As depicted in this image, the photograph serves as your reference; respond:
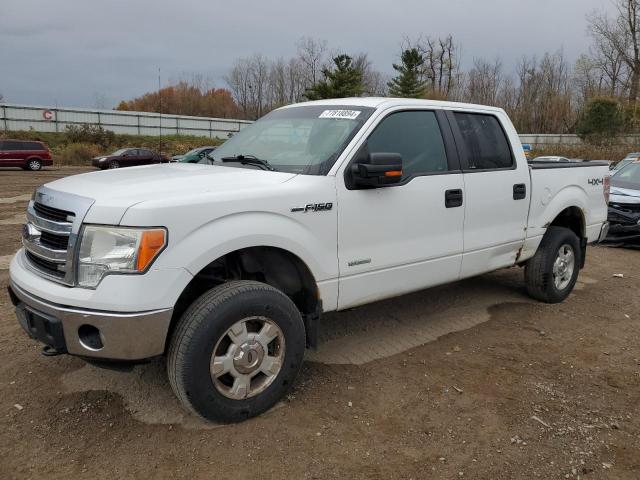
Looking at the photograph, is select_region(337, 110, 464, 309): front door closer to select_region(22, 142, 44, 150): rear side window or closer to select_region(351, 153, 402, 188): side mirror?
select_region(351, 153, 402, 188): side mirror

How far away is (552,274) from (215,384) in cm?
377

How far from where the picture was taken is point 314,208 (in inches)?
129

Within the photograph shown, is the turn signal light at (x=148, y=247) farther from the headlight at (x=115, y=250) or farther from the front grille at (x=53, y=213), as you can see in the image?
the front grille at (x=53, y=213)

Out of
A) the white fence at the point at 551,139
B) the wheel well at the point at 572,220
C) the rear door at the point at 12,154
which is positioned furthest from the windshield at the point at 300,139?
the white fence at the point at 551,139

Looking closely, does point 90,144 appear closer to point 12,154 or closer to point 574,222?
point 12,154

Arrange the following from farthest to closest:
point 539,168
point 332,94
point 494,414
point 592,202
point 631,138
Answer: point 332,94 → point 631,138 → point 592,202 → point 539,168 → point 494,414

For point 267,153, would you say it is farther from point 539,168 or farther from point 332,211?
point 539,168

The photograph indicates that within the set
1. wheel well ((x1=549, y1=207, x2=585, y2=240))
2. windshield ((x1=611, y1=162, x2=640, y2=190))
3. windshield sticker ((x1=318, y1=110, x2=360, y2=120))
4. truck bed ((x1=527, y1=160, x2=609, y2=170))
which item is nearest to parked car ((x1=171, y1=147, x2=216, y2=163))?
windshield sticker ((x1=318, y1=110, x2=360, y2=120))

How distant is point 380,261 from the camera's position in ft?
12.0

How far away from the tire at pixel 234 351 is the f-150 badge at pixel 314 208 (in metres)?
0.50

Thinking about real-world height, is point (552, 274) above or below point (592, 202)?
below

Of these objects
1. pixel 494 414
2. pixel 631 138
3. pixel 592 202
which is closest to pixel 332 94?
pixel 631 138

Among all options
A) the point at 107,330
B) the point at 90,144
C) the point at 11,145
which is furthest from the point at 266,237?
the point at 90,144

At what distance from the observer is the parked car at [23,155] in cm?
2738
